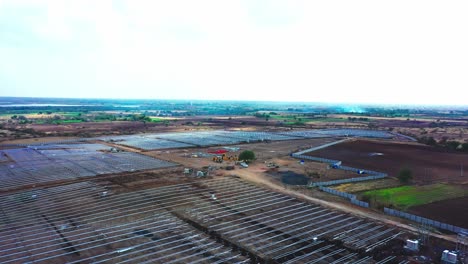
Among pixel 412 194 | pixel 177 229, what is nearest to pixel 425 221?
pixel 412 194

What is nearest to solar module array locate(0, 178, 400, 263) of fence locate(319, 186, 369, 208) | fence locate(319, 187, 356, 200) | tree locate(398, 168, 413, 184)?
fence locate(319, 186, 369, 208)

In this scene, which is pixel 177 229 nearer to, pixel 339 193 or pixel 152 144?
pixel 339 193

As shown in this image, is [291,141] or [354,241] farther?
[291,141]

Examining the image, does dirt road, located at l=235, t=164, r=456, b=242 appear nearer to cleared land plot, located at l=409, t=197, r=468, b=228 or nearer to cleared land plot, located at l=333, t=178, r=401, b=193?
cleared land plot, located at l=409, t=197, r=468, b=228

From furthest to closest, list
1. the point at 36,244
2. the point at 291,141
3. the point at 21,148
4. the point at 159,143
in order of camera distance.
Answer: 1. the point at 291,141
2. the point at 159,143
3. the point at 21,148
4. the point at 36,244

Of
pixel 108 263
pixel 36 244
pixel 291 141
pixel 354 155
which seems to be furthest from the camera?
pixel 291 141

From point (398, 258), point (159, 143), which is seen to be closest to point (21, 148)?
point (159, 143)

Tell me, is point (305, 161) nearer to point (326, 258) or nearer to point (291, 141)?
point (291, 141)
